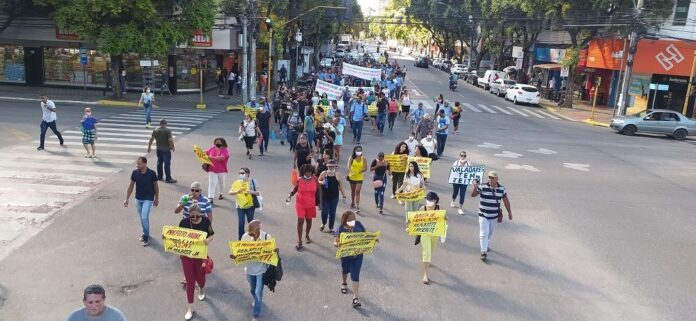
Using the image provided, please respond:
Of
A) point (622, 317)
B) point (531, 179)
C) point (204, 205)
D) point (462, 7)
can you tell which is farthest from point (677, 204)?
point (462, 7)

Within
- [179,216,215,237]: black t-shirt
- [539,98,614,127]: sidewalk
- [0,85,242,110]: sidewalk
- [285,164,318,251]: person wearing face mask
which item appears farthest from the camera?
[539,98,614,127]: sidewalk

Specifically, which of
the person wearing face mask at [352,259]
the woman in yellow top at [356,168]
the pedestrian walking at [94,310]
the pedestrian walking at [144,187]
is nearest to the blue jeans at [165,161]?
the pedestrian walking at [144,187]

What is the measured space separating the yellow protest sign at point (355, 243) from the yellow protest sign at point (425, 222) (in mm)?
858

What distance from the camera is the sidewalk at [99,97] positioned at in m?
29.5

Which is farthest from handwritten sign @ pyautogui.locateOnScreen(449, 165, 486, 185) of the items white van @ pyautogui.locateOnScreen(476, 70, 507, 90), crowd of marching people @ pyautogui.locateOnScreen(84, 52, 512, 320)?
white van @ pyautogui.locateOnScreen(476, 70, 507, 90)

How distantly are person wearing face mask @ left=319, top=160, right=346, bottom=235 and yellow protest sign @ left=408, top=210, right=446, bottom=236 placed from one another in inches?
84.9

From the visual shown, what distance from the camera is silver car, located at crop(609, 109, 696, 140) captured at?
88.7 feet

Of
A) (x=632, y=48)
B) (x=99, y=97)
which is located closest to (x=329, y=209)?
(x=99, y=97)

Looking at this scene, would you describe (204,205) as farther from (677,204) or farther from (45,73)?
(45,73)

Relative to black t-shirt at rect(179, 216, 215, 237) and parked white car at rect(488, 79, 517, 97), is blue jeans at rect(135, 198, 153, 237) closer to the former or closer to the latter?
black t-shirt at rect(179, 216, 215, 237)

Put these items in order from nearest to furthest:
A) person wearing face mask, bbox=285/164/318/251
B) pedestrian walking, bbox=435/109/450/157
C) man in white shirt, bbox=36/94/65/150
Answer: person wearing face mask, bbox=285/164/318/251
man in white shirt, bbox=36/94/65/150
pedestrian walking, bbox=435/109/450/157

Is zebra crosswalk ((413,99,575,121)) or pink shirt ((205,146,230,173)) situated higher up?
pink shirt ((205,146,230,173))

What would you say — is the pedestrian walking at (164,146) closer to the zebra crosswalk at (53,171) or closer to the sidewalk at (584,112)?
the zebra crosswalk at (53,171)

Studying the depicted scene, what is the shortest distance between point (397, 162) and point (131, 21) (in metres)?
19.8
